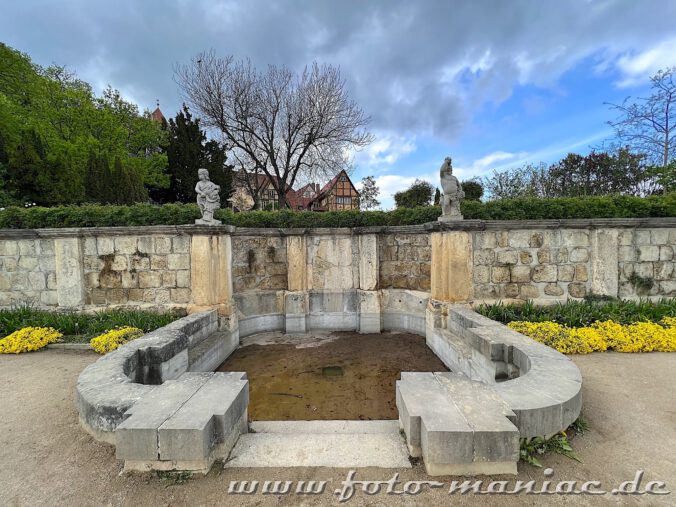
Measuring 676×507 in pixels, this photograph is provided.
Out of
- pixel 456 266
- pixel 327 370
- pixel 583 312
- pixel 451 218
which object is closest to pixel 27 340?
pixel 327 370

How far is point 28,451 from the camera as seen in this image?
243cm

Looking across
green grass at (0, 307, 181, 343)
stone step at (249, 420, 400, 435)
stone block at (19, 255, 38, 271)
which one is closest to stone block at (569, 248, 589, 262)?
stone step at (249, 420, 400, 435)

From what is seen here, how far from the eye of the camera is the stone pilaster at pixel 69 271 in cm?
613

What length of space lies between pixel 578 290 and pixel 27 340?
1007 centimetres

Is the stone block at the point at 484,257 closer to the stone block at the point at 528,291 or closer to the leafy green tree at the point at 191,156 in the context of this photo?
the stone block at the point at 528,291

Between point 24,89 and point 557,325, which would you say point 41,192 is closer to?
point 24,89

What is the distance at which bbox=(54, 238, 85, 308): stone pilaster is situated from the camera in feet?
20.1

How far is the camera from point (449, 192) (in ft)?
19.0

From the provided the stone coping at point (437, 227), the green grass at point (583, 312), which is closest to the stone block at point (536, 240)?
the stone coping at point (437, 227)

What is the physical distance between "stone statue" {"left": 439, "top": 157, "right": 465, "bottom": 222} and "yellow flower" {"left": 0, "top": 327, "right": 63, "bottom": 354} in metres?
7.38

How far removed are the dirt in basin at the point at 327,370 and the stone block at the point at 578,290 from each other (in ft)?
10.1

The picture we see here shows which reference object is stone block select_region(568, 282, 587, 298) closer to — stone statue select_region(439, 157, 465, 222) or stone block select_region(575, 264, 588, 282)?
stone block select_region(575, 264, 588, 282)

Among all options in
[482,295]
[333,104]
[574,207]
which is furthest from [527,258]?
[333,104]

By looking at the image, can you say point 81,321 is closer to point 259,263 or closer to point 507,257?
point 259,263
